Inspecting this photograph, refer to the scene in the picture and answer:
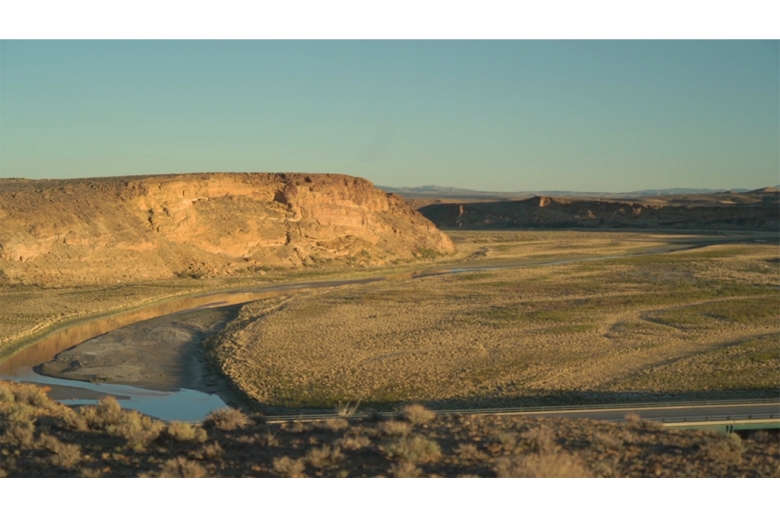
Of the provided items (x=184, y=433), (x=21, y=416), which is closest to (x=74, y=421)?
(x=21, y=416)

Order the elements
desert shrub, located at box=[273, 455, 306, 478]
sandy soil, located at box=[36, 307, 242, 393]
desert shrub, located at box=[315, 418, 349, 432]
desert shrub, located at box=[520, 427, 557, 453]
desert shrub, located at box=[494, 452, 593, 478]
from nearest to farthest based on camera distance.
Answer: desert shrub, located at box=[494, 452, 593, 478] → desert shrub, located at box=[273, 455, 306, 478] → desert shrub, located at box=[520, 427, 557, 453] → desert shrub, located at box=[315, 418, 349, 432] → sandy soil, located at box=[36, 307, 242, 393]

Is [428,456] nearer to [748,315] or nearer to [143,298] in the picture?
[748,315]

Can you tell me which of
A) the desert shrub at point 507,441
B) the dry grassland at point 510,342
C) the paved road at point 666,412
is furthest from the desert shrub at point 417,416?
the dry grassland at point 510,342

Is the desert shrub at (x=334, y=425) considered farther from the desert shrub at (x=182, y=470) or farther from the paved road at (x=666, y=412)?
the paved road at (x=666, y=412)

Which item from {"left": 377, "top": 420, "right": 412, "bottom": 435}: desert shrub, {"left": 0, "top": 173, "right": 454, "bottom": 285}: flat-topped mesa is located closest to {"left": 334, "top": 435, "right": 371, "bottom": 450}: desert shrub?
{"left": 377, "top": 420, "right": 412, "bottom": 435}: desert shrub

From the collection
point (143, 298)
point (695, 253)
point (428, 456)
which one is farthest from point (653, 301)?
point (695, 253)

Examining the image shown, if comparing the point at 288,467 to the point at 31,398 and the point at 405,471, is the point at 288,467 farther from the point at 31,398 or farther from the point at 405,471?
the point at 31,398

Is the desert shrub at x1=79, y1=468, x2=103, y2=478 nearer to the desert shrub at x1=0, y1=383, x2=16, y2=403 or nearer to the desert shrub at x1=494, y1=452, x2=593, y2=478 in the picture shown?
the desert shrub at x1=494, y1=452, x2=593, y2=478
